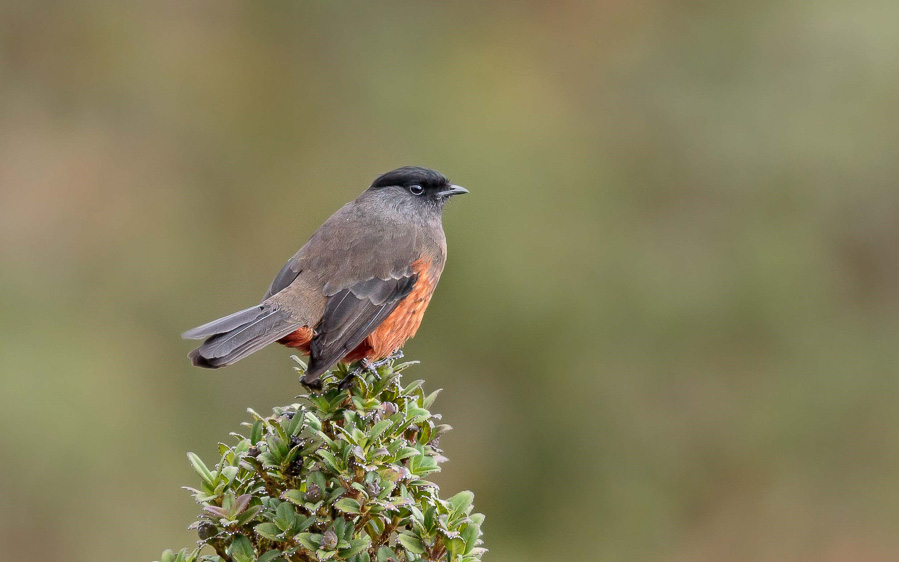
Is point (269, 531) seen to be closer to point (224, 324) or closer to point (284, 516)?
point (284, 516)

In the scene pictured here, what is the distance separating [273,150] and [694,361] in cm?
391

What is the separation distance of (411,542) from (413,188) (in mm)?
2381

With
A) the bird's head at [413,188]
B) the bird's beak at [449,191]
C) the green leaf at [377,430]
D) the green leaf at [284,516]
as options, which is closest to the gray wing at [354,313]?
the bird's head at [413,188]

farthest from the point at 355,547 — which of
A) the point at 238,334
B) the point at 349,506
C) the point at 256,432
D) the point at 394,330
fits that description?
the point at 394,330

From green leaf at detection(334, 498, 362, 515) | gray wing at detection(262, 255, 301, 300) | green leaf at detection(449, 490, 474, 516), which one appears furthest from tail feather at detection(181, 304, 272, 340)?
green leaf at detection(449, 490, 474, 516)

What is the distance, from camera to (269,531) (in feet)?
8.27

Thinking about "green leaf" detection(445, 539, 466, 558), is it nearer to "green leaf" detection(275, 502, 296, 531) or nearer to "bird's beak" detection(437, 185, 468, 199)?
"green leaf" detection(275, 502, 296, 531)

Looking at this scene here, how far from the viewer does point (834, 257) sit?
8555 mm

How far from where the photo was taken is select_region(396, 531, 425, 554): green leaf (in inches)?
101

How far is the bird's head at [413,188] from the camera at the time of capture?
4637 millimetres

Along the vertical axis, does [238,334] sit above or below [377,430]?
below

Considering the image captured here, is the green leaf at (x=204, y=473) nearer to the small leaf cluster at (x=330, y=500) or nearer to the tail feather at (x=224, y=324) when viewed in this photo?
the small leaf cluster at (x=330, y=500)

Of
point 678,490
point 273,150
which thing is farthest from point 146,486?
point 678,490

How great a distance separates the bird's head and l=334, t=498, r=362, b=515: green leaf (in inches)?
87.6
